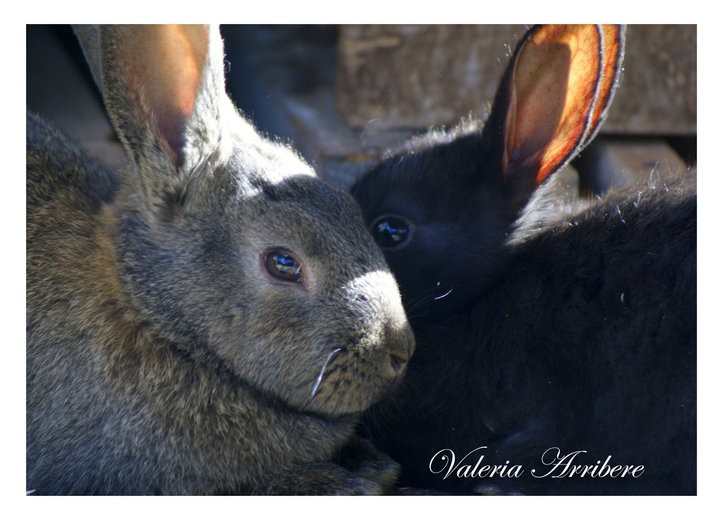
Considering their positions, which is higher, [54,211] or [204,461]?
[54,211]

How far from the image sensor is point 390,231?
9.90 ft

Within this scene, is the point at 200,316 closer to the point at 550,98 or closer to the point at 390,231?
the point at 390,231

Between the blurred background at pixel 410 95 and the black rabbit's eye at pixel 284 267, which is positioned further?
the blurred background at pixel 410 95

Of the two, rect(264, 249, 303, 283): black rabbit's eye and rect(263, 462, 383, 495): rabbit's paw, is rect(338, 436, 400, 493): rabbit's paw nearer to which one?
rect(263, 462, 383, 495): rabbit's paw

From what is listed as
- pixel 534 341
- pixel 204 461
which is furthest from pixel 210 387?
pixel 534 341

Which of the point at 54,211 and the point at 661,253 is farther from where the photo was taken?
the point at 54,211

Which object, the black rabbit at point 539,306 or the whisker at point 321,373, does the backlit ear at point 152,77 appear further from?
the black rabbit at point 539,306

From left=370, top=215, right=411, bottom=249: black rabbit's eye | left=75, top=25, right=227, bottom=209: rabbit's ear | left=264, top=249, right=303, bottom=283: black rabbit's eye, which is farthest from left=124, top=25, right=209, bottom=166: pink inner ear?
left=370, top=215, right=411, bottom=249: black rabbit's eye

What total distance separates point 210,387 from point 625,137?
2.25 m

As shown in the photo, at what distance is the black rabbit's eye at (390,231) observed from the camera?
3010 mm

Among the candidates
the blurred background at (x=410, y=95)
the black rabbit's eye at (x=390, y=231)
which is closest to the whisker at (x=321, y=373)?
the black rabbit's eye at (x=390, y=231)

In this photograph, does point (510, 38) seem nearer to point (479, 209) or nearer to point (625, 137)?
point (625, 137)

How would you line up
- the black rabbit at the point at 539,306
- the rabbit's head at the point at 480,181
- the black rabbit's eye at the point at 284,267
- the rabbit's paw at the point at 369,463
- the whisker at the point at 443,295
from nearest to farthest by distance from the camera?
the black rabbit's eye at the point at 284,267 < the black rabbit at the point at 539,306 < the rabbit's paw at the point at 369,463 < the rabbit's head at the point at 480,181 < the whisker at the point at 443,295
